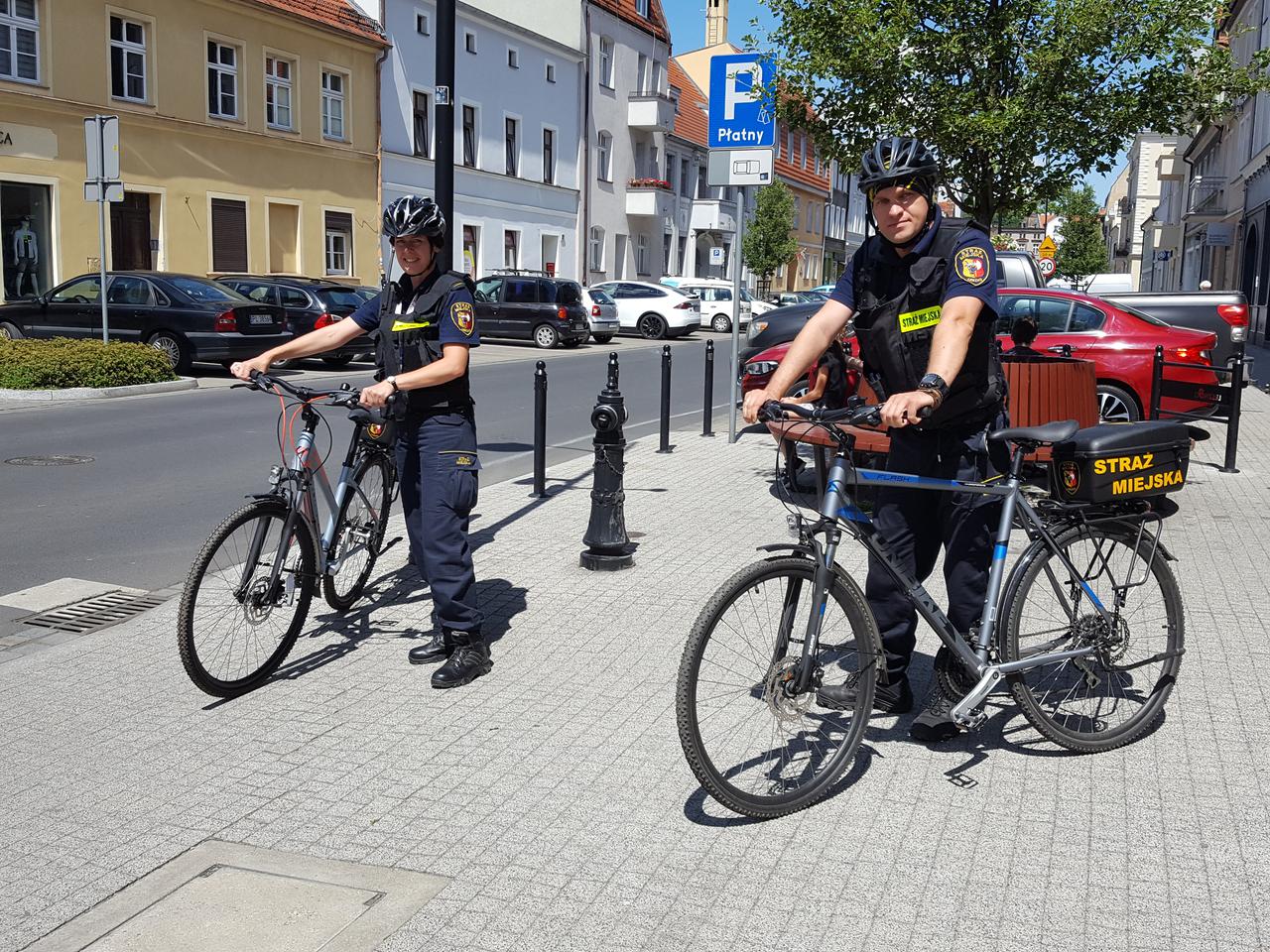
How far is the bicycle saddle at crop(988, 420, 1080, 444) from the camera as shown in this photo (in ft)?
13.6

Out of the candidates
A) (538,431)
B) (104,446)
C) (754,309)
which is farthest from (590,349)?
(538,431)

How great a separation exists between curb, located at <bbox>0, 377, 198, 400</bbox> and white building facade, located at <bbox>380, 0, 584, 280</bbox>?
57.1 feet

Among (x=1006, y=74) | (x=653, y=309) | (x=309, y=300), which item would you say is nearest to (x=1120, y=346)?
(x=1006, y=74)

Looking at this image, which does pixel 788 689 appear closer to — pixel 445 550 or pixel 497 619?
pixel 445 550

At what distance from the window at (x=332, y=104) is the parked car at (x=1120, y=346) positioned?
22.8 m

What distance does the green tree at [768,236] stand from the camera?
58656 millimetres

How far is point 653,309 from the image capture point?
120ft

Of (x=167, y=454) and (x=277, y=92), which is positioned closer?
(x=167, y=454)

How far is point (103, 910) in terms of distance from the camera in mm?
3307

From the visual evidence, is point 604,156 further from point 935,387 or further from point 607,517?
point 935,387

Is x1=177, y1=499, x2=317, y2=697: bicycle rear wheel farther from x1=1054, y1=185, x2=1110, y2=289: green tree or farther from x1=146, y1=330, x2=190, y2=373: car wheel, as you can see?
x1=1054, y1=185, x2=1110, y2=289: green tree

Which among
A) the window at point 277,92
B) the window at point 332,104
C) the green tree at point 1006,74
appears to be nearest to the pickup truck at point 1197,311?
the green tree at point 1006,74

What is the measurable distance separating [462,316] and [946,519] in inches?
80.3

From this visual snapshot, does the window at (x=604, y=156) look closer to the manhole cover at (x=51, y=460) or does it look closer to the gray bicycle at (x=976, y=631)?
the manhole cover at (x=51, y=460)
